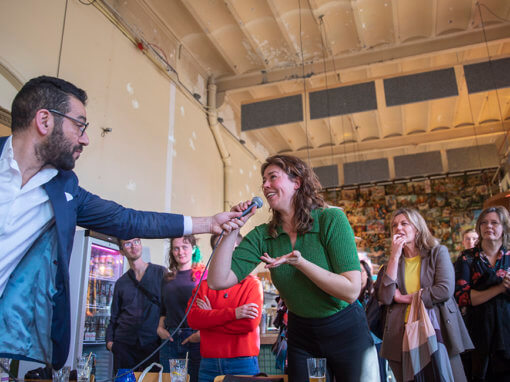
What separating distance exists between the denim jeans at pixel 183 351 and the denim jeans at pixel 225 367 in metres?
0.60

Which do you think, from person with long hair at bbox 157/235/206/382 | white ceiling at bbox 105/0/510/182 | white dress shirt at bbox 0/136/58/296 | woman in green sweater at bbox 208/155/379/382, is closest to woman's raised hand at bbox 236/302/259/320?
woman in green sweater at bbox 208/155/379/382

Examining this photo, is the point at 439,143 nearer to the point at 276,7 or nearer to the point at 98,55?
the point at 276,7

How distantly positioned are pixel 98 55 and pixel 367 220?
8271 mm

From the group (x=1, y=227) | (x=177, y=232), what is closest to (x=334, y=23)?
(x=177, y=232)

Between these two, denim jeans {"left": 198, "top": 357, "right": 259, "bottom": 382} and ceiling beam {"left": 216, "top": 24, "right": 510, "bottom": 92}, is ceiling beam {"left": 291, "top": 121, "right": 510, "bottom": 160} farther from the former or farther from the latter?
denim jeans {"left": 198, "top": 357, "right": 259, "bottom": 382}

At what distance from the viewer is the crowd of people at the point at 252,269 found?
1.42 metres

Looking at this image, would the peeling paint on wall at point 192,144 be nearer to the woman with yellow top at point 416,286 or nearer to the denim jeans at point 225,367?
the woman with yellow top at point 416,286

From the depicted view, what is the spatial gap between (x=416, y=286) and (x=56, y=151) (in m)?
2.09

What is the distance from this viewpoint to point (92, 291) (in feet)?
14.3

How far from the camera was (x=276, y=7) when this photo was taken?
232 inches

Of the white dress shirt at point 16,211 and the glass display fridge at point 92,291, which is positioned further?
the glass display fridge at point 92,291

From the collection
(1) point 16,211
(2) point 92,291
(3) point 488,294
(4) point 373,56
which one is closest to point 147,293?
(2) point 92,291

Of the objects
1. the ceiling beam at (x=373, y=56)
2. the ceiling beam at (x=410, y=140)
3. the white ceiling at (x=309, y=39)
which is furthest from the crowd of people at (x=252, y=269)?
the ceiling beam at (x=410, y=140)

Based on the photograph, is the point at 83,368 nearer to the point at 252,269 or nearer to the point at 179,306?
the point at 252,269
